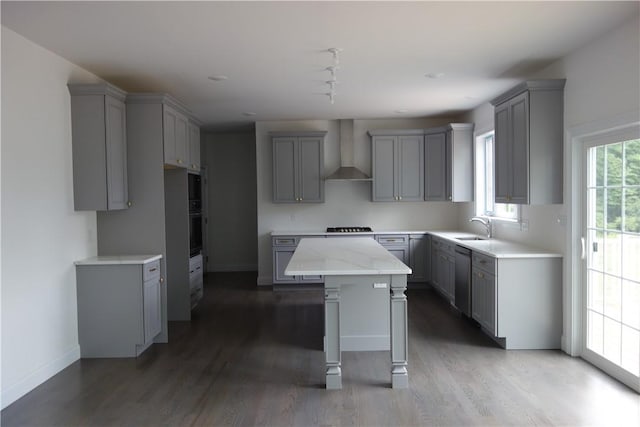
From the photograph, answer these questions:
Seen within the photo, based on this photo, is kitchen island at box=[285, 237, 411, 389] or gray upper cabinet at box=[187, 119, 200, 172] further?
gray upper cabinet at box=[187, 119, 200, 172]

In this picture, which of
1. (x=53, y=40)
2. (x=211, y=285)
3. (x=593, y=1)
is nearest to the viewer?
(x=593, y=1)

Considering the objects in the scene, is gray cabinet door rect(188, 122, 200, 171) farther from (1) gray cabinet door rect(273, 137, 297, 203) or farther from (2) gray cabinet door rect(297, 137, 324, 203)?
(2) gray cabinet door rect(297, 137, 324, 203)

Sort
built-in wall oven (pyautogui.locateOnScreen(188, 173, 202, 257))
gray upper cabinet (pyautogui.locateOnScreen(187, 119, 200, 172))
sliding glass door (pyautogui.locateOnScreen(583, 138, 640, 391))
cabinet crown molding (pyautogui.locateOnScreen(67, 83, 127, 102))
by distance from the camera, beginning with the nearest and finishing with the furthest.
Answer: sliding glass door (pyautogui.locateOnScreen(583, 138, 640, 391))
cabinet crown molding (pyautogui.locateOnScreen(67, 83, 127, 102))
gray upper cabinet (pyautogui.locateOnScreen(187, 119, 200, 172))
built-in wall oven (pyautogui.locateOnScreen(188, 173, 202, 257))

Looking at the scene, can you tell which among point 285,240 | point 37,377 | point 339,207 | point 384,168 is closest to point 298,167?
point 339,207

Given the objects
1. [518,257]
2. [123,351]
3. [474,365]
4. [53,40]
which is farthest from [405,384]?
[53,40]

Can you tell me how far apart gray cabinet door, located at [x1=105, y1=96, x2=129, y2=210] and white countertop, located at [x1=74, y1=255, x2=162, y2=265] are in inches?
19.0

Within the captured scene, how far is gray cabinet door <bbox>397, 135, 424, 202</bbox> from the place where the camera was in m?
Result: 6.80

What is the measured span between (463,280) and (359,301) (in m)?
1.57

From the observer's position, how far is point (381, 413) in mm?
2855

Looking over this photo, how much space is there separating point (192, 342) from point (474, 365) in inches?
105

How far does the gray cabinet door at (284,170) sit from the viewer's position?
6844 millimetres

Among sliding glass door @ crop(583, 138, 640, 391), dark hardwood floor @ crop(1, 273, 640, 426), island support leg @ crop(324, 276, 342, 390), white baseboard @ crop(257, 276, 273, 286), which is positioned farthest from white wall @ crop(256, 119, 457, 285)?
island support leg @ crop(324, 276, 342, 390)

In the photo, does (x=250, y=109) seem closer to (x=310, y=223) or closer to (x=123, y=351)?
(x=310, y=223)

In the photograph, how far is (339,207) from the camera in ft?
23.6
